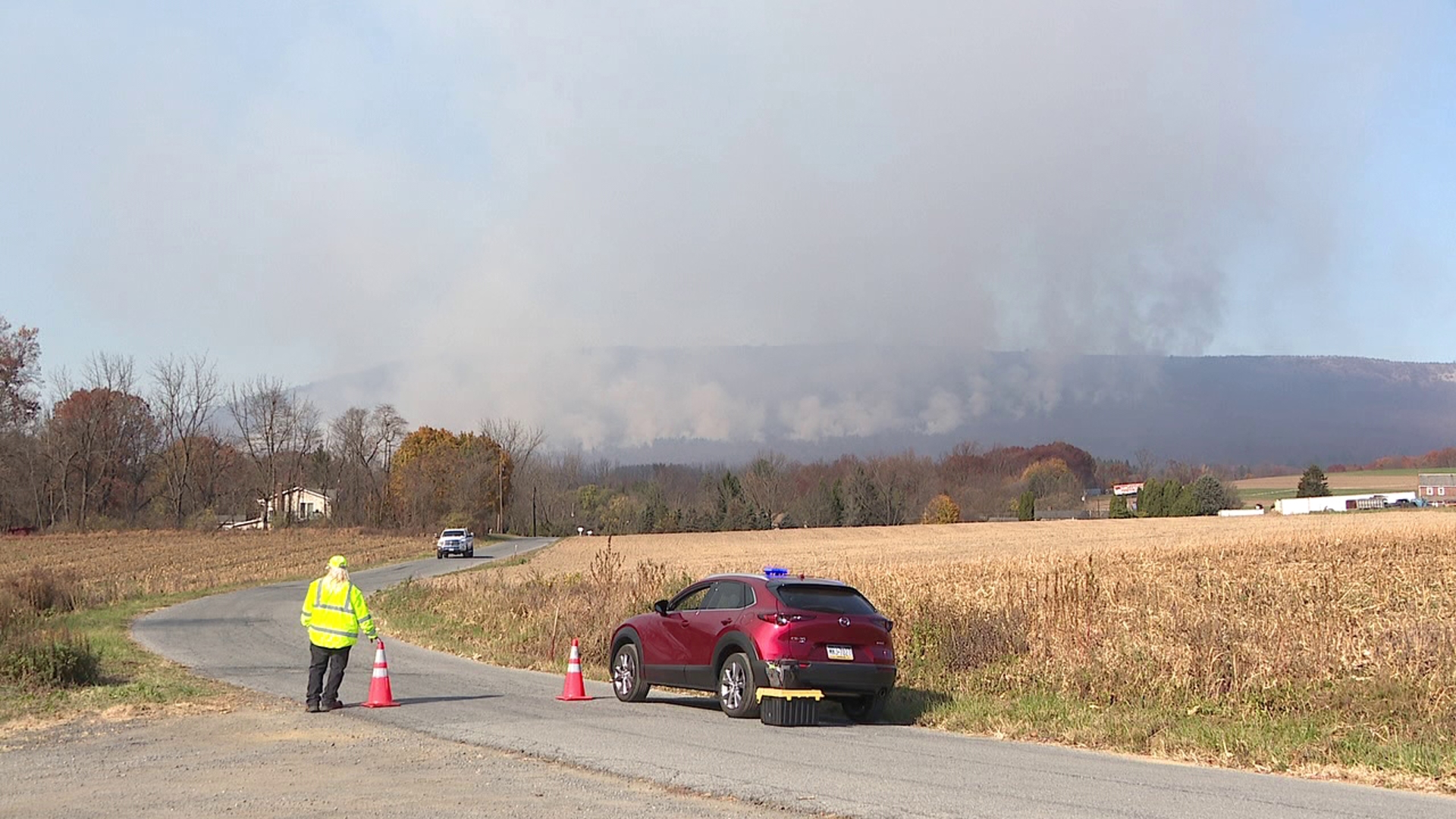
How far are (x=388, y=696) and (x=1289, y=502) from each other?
418 feet

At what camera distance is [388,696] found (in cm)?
1520

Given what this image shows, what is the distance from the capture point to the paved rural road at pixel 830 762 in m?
9.23

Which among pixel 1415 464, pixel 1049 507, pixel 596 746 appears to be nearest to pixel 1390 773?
pixel 596 746

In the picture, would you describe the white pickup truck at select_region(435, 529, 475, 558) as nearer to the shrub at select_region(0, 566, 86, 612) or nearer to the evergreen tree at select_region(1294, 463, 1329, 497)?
the shrub at select_region(0, 566, 86, 612)

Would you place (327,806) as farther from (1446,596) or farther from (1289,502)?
A: (1289,502)

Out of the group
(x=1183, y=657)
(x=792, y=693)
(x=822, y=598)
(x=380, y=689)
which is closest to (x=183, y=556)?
(x=380, y=689)

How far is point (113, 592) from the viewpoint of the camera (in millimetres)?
39969

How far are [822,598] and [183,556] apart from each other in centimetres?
5656

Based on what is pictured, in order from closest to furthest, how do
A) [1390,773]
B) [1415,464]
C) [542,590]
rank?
[1390,773] → [542,590] → [1415,464]

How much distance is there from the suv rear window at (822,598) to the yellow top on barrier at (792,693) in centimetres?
96

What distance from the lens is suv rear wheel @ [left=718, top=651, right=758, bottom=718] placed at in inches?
568

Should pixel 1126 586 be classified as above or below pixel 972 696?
above

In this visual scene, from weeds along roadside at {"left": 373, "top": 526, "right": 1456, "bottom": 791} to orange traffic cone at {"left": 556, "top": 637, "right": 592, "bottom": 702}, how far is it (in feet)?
13.4

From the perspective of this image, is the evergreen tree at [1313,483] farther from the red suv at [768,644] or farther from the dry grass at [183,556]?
the red suv at [768,644]
